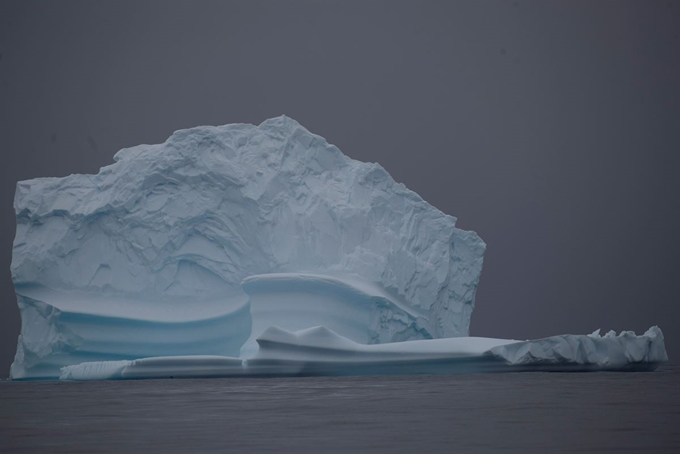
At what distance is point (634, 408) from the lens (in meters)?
5.50

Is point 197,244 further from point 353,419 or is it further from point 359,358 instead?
point 353,419

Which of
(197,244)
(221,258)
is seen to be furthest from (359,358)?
(197,244)

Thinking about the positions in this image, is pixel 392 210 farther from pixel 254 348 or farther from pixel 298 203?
pixel 254 348

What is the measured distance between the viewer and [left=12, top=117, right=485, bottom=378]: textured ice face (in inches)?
485

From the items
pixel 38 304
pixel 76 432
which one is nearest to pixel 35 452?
pixel 76 432

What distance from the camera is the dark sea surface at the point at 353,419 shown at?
3.81 m

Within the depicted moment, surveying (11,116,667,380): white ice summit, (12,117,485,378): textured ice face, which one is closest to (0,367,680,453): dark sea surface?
(11,116,667,380): white ice summit

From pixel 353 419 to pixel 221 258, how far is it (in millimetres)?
8079

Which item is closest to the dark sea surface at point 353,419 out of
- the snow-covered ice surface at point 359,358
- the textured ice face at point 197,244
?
the snow-covered ice surface at point 359,358

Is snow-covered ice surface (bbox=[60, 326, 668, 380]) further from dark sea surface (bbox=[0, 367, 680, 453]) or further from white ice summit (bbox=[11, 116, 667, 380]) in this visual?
dark sea surface (bbox=[0, 367, 680, 453])

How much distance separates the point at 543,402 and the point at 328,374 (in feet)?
16.2

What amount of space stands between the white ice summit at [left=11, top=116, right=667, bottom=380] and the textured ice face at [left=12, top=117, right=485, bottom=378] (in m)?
0.02

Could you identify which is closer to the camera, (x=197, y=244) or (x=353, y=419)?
(x=353, y=419)

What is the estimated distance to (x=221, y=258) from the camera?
1285cm
